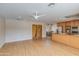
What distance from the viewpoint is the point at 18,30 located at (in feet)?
31.1

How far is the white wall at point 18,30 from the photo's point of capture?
8.51 meters

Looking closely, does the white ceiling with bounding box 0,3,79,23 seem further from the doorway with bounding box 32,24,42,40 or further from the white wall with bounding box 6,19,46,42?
the doorway with bounding box 32,24,42,40

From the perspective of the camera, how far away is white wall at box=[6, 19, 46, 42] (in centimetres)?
851

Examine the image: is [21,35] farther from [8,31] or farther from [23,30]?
[8,31]

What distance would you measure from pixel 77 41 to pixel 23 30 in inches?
211

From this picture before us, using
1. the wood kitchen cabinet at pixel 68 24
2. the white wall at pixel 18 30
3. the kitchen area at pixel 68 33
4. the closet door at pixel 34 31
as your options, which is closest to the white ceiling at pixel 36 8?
the kitchen area at pixel 68 33

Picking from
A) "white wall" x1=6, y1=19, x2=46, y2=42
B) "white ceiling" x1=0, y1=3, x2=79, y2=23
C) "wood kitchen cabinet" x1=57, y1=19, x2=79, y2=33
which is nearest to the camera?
"white ceiling" x1=0, y1=3, x2=79, y2=23

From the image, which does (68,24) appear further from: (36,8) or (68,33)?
(36,8)

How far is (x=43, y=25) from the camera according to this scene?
12547 mm

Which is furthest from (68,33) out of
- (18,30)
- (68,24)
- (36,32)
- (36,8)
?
(36,8)

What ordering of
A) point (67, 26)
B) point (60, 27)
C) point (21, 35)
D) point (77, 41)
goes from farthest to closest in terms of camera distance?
point (60, 27) < point (67, 26) < point (21, 35) < point (77, 41)

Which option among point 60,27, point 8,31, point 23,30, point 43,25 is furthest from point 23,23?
point 60,27

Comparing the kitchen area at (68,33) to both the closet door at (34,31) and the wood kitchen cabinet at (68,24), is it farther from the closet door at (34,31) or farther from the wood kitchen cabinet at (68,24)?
the closet door at (34,31)

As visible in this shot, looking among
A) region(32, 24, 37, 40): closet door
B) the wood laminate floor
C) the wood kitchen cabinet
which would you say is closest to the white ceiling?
the wood laminate floor
